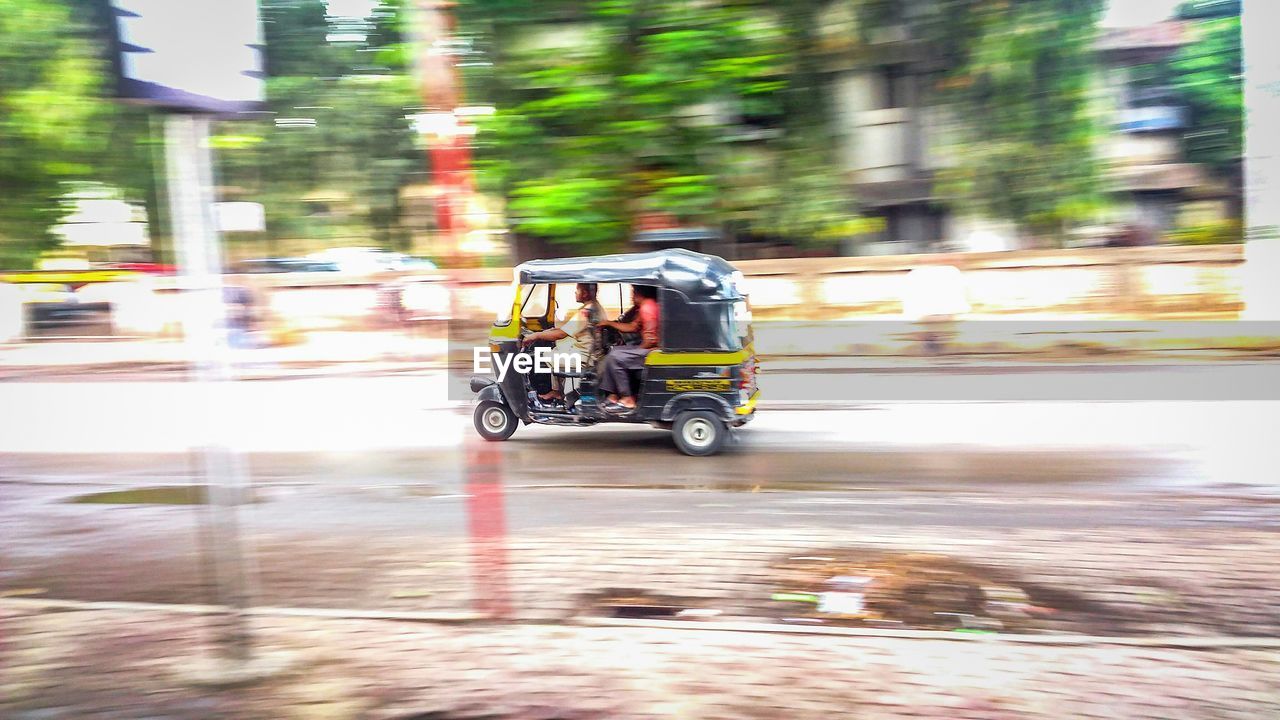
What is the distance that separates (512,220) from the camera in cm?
1672

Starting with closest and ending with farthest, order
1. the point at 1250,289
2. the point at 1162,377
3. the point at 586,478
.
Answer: the point at 586,478
the point at 1162,377
the point at 1250,289

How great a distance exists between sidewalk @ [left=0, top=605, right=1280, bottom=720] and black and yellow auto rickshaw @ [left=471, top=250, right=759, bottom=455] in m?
4.59

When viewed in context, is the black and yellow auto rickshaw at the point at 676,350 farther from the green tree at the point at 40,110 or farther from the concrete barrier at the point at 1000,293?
the green tree at the point at 40,110

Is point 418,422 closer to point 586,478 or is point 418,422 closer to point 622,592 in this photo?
point 586,478

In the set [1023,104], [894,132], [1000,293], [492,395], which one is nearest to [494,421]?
[492,395]

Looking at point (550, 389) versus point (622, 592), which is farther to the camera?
point (550, 389)

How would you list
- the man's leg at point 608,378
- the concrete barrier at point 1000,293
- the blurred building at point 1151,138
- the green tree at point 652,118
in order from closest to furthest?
the man's leg at point 608,378, the concrete barrier at point 1000,293, the green tree at point 652,118, the blurred building at point 1151,138

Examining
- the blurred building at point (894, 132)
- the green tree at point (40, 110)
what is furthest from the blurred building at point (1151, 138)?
the green tree at point (40, 110)

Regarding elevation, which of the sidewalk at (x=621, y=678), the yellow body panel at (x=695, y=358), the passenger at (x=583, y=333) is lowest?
the sidewalk at (x=621, y=678)

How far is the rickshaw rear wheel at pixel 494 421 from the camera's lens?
10.6 metres

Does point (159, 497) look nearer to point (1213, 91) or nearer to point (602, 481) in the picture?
point (602, 481)

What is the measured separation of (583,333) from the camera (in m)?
10.0

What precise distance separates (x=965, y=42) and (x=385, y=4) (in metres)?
10.7

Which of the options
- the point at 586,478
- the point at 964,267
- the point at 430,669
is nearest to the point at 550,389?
the point at 586,478
